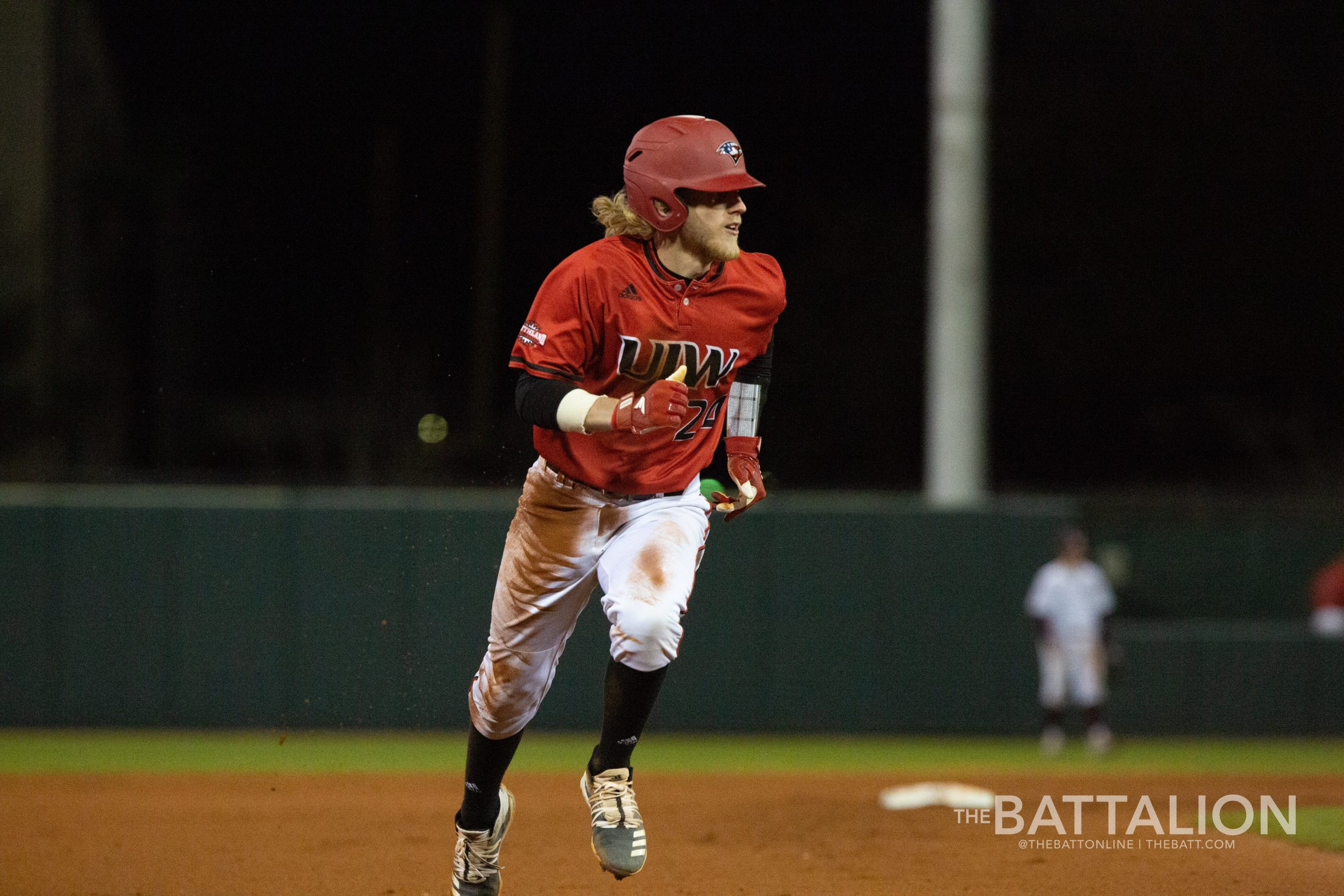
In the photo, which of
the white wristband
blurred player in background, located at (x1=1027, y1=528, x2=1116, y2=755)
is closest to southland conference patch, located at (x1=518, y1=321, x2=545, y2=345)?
the white wristband

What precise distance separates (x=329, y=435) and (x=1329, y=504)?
1039 cm

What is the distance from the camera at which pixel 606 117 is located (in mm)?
17281

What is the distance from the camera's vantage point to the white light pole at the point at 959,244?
1259 centimetres

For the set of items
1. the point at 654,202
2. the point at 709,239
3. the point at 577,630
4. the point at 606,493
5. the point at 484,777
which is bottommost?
the point at 577,630

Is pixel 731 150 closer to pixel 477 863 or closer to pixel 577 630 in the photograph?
pixel 477 863

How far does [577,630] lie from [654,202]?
7307 mm

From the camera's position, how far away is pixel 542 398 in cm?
427

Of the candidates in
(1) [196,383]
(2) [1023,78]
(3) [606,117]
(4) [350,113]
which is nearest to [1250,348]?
(2) [1023,78]

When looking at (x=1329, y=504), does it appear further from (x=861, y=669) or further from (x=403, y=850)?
(x=403, y=850)

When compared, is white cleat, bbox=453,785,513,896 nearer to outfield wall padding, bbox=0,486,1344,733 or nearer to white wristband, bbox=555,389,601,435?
white wristband, bbox=555,389,601,435

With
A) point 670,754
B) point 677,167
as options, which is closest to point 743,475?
point 677,167

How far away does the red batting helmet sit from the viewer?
448cm

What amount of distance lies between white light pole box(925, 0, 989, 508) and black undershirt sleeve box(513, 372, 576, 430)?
8725mm

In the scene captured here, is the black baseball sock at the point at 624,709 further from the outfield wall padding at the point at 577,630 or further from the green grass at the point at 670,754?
the outfield wall padding at the point at 577,630
